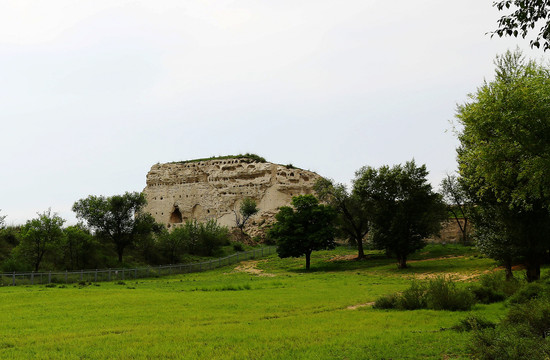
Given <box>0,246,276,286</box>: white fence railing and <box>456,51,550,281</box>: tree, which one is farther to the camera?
<box>0,246,276,286</box>: white fence railing

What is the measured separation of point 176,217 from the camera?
71.4 m

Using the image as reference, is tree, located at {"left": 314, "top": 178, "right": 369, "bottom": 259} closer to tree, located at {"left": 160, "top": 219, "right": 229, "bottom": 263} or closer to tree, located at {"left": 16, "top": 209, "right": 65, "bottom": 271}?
tree, located at {"left": 160, "top": 219, "right": 229, "bottom": 263}

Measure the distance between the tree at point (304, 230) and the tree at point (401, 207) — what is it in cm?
506

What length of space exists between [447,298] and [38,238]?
113 ft

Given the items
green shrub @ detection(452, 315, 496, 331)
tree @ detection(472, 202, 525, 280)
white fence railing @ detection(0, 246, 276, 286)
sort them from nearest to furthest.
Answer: green shrub @ detection(452, 315, 496, 331) → tree @ detection(472, 202, 525, 280) → white fence railing @ detection(0, 246, 276, 286)

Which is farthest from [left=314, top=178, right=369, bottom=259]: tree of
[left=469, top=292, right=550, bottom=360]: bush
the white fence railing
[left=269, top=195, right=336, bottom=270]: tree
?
[left=469, top=292, right=550, bottom=360]: bush

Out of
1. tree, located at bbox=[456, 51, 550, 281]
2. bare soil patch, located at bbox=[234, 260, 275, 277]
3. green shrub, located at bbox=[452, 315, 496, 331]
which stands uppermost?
tree, located at bbox=[456, 51, 550, 281]

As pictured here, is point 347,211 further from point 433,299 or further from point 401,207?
point 433,299

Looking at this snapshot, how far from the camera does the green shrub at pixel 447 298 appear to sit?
47.8ft

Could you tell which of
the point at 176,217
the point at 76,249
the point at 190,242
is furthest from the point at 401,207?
the point at 176,217

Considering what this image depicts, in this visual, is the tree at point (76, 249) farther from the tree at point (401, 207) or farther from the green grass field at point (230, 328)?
the tree at point (401, 207)

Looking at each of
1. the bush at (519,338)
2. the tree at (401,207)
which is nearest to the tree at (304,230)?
the tree at (401,207)

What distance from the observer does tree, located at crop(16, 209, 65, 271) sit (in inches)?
1480

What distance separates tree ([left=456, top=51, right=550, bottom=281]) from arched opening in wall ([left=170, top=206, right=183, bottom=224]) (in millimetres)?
55928
